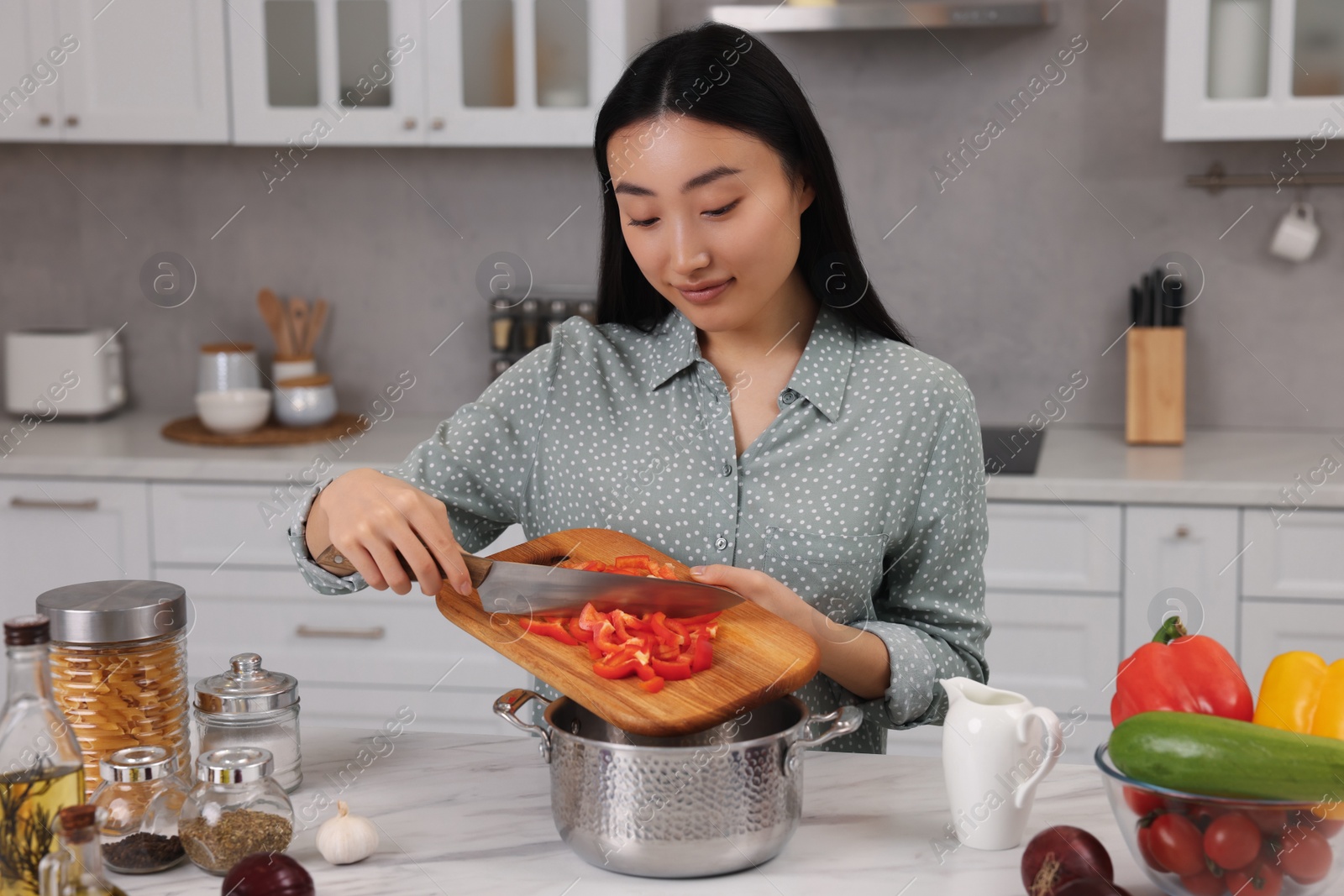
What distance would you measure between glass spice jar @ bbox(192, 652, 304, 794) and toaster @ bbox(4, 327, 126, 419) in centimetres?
214

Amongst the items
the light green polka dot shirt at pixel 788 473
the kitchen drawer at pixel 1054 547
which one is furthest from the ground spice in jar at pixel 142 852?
the kitchen drawer at pixel 1054 547

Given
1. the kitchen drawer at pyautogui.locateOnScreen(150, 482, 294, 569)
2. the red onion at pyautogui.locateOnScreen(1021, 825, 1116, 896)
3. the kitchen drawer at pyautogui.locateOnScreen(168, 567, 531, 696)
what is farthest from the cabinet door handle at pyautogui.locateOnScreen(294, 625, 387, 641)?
the red onion at pyautogui.locateOnScreen(1021, 825, 1116, 896)

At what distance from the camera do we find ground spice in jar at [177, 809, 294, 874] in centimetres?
95

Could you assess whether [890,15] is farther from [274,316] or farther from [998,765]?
[998,765]

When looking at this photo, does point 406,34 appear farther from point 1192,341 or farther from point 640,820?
point 640,820

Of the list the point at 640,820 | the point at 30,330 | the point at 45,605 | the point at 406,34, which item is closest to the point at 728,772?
the point at 640,820

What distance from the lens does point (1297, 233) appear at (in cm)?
270

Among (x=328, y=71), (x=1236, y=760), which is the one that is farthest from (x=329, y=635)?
(x=1236, y=760)

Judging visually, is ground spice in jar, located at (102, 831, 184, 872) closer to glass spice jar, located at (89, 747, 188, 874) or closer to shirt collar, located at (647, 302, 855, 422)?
glass spice jar, located at (89, 747, 188, 874)

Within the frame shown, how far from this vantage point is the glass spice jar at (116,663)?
101 centimetres

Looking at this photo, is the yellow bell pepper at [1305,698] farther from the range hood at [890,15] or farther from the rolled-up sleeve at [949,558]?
the range hood at [890,15]

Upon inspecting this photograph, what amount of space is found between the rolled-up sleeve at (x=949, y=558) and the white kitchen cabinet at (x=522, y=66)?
4.72 feet

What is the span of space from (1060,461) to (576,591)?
5.48 ft

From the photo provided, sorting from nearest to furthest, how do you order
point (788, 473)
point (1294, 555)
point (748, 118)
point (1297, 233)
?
1. point (748, 118)
2. point (788, 473)
3. point (1294, 555)
4. point (1297, 233)
